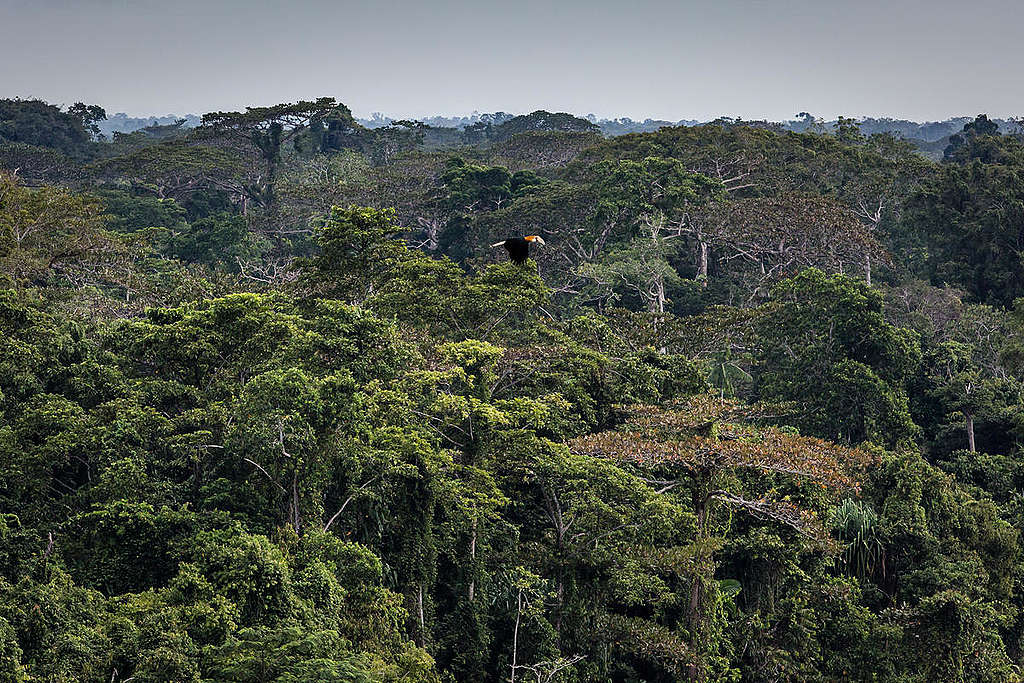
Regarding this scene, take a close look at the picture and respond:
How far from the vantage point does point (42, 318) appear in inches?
537

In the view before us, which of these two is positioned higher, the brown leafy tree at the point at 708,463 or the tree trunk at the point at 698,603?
the brown leafy tree at the point at 708,463

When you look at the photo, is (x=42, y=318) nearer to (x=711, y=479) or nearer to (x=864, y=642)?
(x=711, y=479)

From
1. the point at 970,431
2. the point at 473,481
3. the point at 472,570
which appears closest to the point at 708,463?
the point at 473,481

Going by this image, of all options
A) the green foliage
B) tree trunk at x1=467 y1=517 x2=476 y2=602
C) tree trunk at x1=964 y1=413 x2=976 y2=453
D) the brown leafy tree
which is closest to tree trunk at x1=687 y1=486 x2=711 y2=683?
the brown leafy tree

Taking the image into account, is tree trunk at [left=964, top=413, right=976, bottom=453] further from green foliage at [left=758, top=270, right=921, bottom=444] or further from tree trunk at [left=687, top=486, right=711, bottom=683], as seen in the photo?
tree trunk at [left=687, top=486, right=711, bottom=683]

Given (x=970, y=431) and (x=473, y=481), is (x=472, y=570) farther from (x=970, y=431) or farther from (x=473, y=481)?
(x=970, y=431)

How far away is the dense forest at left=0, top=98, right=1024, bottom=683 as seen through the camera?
10.6 meters

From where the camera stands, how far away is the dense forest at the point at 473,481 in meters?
10.6

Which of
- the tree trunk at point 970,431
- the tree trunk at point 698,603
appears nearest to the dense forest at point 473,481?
the tree trunk at point 698,603

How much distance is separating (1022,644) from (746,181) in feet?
79.3

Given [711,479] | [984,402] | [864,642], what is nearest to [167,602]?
[711,479]

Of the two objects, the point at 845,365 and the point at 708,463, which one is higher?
the point at 845,365

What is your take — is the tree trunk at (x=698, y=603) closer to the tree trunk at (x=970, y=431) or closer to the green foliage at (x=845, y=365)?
the green foliage at (x=845, y=365)

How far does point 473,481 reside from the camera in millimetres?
12859
